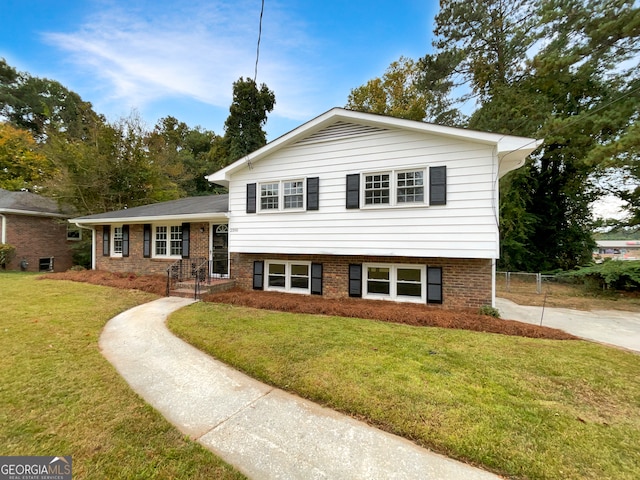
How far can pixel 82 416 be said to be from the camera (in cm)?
267

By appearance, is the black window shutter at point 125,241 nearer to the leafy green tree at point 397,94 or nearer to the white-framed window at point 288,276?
the white-framed window at point 288,276

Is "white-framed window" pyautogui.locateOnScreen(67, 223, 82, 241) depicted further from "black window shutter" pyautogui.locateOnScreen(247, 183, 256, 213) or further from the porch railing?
"black window shutter" pyautogui.locateOnScreen(247, 183, 256, 213)

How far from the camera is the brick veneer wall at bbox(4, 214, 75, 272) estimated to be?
15.4 metres

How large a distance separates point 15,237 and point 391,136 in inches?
828

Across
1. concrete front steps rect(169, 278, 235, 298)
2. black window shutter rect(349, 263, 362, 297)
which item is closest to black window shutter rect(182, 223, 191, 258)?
concrete front steps rect(169, 278, 235, 298)

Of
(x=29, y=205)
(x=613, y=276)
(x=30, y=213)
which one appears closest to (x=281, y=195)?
(x=613, y=276)

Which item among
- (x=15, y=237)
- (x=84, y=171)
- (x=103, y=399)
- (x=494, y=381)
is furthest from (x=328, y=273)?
(x=15, y=237)

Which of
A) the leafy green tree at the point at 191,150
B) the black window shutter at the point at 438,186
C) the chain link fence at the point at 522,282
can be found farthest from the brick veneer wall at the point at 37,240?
the chain link fence at the point at 522,282

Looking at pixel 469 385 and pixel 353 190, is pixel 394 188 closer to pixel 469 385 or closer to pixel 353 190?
pixel 353 190

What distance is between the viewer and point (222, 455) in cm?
224

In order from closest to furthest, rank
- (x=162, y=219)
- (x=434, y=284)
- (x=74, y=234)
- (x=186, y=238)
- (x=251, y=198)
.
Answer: (x=434, y=284), (x=251, y=198), (x=162, y=219), (x=186, y=238), (x=74, y=234)

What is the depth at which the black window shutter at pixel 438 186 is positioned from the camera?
676 centimetres

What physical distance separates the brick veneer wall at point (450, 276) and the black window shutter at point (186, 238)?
5344 millimetres

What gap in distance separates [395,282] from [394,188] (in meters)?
2.67
